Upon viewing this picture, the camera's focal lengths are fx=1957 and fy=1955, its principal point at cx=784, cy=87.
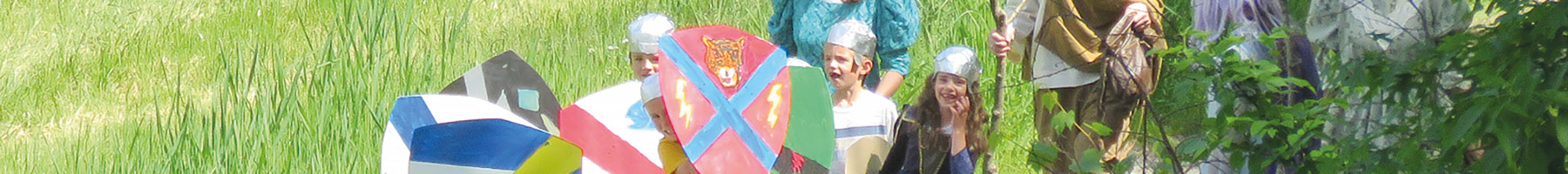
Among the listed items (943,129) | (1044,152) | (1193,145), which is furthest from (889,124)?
(1193,145)

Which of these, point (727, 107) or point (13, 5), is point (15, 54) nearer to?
point (13, 5)

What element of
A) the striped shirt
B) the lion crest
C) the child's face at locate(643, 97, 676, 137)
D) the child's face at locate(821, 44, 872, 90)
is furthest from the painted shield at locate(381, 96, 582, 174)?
the child's face at locate(821, 44, 872, 90)

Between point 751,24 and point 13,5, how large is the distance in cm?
415

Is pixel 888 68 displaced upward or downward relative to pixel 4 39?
upward

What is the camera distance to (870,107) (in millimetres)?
3768

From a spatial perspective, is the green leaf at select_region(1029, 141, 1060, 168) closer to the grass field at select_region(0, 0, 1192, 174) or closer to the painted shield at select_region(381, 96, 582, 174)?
the painted shield at select_region(381, 96, 582, 174)

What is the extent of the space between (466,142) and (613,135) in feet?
0.70

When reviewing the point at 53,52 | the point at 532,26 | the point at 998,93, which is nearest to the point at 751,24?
the point at 532,26

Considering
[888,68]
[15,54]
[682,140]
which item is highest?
[682,140]

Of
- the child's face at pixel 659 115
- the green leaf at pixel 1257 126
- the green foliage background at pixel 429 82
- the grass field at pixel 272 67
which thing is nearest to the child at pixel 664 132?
the child's face at pixel 659 115

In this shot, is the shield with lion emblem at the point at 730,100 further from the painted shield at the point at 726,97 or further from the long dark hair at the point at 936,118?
the long dark hair at the point at 936,118

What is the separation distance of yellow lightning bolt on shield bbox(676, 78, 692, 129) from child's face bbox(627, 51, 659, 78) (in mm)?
1100

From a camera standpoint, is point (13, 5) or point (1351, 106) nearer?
point (1351, 106)

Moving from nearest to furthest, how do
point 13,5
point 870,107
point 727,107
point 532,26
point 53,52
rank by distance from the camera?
point 727,107, point 870,107, point 532,26, point 53,52, point 13,5
